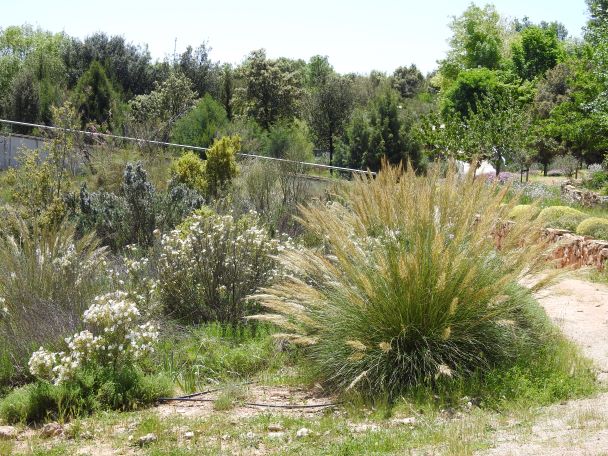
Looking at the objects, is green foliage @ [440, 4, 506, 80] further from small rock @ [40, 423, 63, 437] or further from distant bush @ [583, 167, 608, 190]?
small rock @ [40, 423, 63, 437]

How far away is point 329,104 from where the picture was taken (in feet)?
127

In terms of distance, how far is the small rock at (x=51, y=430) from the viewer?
5141 mm

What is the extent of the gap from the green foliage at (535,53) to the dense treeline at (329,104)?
0.06m

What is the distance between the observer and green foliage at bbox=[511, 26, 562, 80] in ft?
168

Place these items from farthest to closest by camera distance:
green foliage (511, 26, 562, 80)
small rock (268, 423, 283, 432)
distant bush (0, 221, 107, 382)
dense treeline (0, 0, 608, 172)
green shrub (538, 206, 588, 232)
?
1. green foliage (511, 26, 562, 80)
2. dense treeline (0, 0, 608, 172)
3. green shrub (538, 206, 588, 232)
4. distant bush (0, 221, 107, 382)
5. small rock (268, 423, 283, 432)

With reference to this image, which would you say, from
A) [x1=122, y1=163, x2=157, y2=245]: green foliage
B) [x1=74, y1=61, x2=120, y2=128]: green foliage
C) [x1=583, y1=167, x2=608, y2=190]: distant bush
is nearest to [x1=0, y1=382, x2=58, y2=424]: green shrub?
[x1=122, y1=163, x2=157, y2=245]: green foliage

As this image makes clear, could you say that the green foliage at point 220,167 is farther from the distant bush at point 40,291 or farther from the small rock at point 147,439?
the small rock at point 147,439

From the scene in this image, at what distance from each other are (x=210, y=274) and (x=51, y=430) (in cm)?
302

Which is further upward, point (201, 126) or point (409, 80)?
point (409, 80)

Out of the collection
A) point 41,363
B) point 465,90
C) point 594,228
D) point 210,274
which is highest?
point 465,90

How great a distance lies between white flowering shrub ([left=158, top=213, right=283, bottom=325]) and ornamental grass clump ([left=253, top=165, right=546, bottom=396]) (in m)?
1.69

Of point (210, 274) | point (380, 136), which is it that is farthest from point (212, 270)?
point (380, 136)

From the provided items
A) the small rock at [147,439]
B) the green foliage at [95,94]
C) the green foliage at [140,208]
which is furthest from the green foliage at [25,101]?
the small rock at [147,439]

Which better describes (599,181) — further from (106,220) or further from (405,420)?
(405,420)
